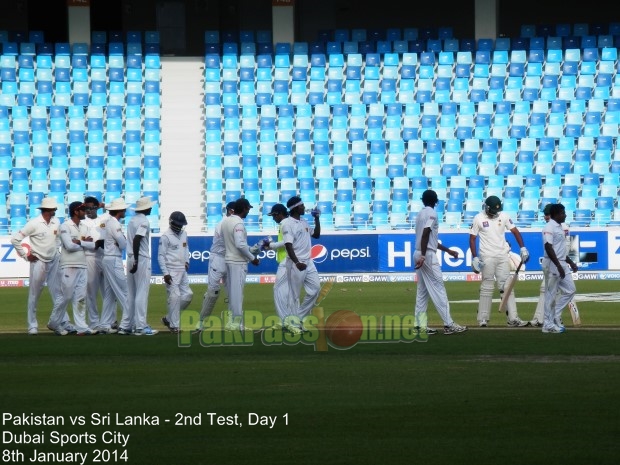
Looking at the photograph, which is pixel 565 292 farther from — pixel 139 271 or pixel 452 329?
pixel 139 271

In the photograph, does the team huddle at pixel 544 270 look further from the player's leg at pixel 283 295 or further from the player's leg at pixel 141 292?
the player's leg at pixel 141 292

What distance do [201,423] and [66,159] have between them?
31100 mm

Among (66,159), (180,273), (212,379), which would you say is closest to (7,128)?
(66,159)

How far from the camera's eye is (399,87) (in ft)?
138

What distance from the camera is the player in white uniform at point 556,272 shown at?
1848 centimetres

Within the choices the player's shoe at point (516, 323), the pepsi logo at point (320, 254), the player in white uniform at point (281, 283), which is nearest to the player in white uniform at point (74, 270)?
the player in white uniform at point (281, 283)

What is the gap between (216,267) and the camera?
1942 centimetres

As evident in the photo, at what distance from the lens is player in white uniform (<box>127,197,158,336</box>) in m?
19.1

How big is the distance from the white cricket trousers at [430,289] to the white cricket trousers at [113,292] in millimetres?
4475

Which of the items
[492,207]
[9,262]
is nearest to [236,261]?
[492,207]

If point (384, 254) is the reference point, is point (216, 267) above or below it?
above

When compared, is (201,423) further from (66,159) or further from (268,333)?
(66,159)

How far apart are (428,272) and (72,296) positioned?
17.8 ft

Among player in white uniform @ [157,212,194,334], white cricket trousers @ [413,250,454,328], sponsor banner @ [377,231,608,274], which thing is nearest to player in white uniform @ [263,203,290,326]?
player in white uniform @ [157,212,194,334]
